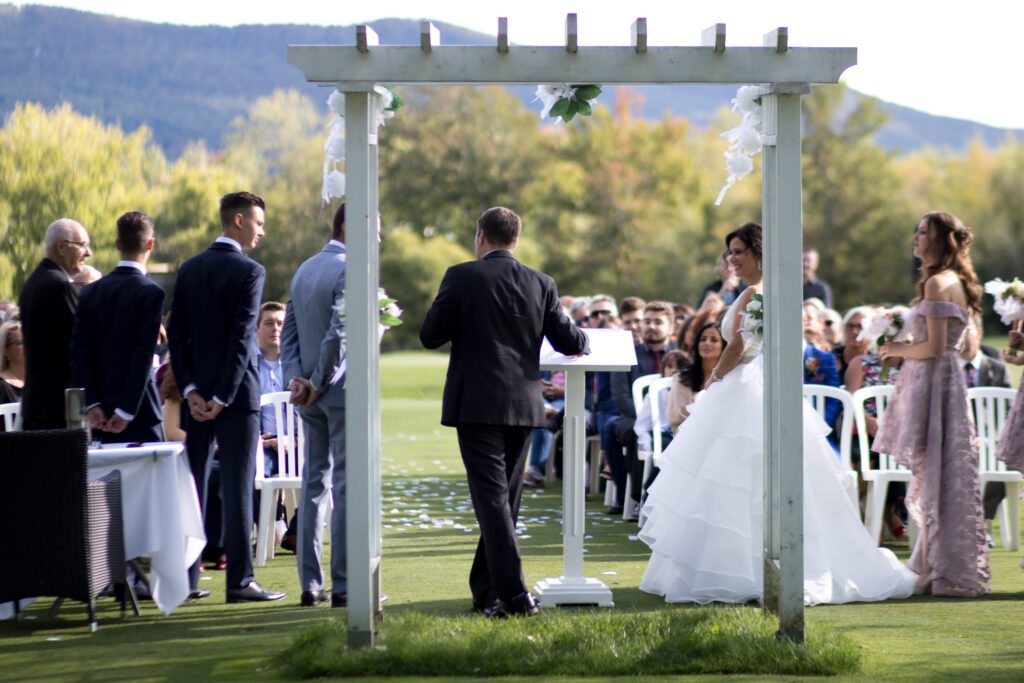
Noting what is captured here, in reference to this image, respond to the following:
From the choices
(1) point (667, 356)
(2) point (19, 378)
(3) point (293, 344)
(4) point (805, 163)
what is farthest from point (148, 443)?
(4) point (805, 163)

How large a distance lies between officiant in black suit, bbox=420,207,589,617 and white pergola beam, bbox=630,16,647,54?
1.44 m

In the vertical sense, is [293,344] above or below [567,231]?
below

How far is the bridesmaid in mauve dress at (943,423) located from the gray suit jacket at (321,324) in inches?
130

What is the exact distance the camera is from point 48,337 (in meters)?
7.60

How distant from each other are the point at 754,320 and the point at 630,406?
4516mm

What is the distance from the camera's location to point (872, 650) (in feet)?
19.7

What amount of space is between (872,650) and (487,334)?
232 cm

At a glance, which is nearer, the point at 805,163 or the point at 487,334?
the point at 487,334

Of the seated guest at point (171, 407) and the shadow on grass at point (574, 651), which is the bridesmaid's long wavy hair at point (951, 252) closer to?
the shadow on grass at point (574, 651)

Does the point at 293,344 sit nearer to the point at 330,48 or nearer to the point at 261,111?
the point at 330,48

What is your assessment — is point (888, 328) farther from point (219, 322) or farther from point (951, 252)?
point (219, 322)

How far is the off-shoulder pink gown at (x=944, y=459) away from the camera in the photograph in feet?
25.0

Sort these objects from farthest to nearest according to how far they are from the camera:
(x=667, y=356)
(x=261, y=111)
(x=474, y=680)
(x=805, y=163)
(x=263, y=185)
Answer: (x=261, y=111) < (x=805, y=163) < (x=263, y=185) < (x=667, y=356) < (x=474, y=680)

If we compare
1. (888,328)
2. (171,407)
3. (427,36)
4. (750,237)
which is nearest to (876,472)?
(888,328)
